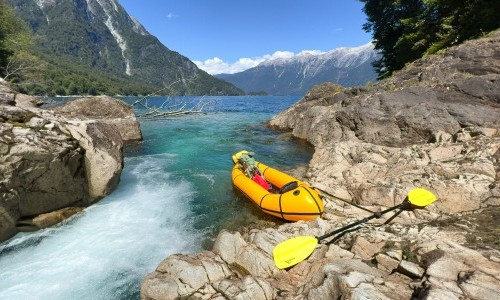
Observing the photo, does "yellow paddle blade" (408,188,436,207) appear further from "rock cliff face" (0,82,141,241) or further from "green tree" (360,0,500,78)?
"green tree" (360,0,500,78)

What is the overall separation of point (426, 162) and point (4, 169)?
41.9 feet

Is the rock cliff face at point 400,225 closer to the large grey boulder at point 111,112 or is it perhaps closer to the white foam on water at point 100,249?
the white foam on water at point 100,249

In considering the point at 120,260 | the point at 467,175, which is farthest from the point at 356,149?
the point at 120,260

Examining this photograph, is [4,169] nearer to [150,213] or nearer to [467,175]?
[150,213]

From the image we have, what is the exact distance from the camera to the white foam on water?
6141 millimetres

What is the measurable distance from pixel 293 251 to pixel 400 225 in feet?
9.29

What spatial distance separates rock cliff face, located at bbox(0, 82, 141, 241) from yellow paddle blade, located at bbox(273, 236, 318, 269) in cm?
698

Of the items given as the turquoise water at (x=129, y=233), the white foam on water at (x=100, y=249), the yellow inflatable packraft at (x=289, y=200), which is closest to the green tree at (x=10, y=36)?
the turquoise water at (x=129, y=233)

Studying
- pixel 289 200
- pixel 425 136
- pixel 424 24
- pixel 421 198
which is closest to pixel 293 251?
pixel 289 200

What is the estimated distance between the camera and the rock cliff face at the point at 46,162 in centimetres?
728

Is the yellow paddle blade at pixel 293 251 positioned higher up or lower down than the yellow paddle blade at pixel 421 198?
lower down

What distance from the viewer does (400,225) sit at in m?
6.61

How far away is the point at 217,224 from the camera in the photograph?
891cm

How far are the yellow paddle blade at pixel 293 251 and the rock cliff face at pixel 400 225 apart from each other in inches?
13.4
